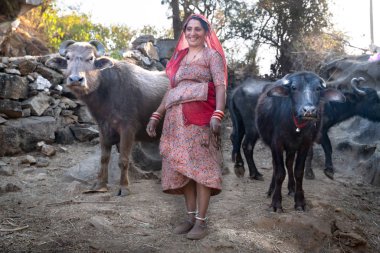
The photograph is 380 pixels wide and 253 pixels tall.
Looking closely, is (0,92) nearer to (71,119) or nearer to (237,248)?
(71,119)

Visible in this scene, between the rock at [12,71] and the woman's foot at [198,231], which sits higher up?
the rock at [12,71]

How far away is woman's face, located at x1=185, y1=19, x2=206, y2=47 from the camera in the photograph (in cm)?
369

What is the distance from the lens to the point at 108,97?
5.55m

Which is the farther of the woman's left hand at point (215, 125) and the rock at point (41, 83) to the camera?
the rock at point (41, 83)

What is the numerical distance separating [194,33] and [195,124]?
2.65ft

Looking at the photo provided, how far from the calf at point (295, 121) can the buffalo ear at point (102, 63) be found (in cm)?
209

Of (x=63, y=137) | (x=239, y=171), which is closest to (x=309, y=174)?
(x=239, y=171)

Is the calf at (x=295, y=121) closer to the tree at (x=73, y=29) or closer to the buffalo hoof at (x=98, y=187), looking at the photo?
the buffalo hoof at (x=98, y=187)

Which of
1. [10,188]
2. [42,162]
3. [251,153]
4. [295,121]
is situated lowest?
[10,188]

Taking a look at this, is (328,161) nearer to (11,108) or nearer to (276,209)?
(276,209)

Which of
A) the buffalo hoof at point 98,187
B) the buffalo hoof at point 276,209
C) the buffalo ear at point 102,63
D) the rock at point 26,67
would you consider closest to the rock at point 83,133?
the rock at point 26,67

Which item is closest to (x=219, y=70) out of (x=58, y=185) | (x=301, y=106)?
(x=301, y=106)

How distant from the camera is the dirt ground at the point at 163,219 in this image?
3699mm

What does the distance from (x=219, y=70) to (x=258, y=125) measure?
6.35 ft
